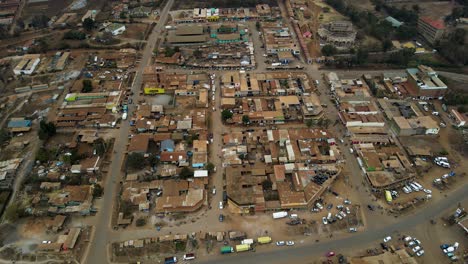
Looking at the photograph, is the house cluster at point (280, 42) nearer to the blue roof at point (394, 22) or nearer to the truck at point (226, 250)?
the blue roof at point (394, 22)

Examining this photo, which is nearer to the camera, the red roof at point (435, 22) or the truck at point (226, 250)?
the truck at point (226, 250)

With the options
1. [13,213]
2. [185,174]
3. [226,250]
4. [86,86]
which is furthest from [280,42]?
[13,213]

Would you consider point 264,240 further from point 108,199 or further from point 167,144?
point 108,199

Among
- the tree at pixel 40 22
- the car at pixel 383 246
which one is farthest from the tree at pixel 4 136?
the car at pixel 383 246

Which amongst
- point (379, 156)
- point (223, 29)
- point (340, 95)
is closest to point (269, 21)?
point (223, 29)

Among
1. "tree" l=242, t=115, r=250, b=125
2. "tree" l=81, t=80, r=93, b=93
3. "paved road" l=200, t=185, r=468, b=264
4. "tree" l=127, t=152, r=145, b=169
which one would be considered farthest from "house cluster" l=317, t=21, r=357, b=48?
"tree" l=81, t=80, r=93, b=93

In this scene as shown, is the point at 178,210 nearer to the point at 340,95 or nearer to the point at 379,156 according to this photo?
the point at 379,156
